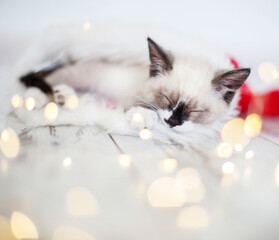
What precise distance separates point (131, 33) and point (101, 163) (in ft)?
2.51

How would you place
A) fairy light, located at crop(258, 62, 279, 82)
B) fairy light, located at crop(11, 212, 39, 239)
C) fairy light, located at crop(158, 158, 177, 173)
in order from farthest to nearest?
fairy light, located at crop(258, 62, 279, 82), fairy light, located at crop(158, 158, 177, 173), fairy light, located at crop(11, 212, 39, 239)

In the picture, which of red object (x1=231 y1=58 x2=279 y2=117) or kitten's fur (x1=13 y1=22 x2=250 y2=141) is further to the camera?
Result: red object (x1=231 y1=58 x2=279 y2=117)

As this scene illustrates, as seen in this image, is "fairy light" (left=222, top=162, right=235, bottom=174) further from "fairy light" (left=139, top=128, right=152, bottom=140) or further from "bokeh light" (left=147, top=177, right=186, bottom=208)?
"fairy light" (left=139, top=128, right=152, bottom=140)

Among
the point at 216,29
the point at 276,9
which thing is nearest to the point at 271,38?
the point at 276,9

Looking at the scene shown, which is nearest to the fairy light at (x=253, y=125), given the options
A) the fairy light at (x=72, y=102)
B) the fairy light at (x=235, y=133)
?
the fairy light at (x=235, y=133)

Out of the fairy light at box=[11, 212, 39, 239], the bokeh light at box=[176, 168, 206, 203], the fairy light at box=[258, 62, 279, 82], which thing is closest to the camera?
the fairy light at box=[11, 212, 39, 239]

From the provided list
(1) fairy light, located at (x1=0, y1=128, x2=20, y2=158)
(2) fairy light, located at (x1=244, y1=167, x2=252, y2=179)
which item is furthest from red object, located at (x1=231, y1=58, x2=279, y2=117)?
(1) fairy light, located at (x1=0, y1=128, x2=20, y2=158)

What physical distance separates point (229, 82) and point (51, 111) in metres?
0.72

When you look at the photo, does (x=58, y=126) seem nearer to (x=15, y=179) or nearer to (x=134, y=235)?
(x=15, y=179)

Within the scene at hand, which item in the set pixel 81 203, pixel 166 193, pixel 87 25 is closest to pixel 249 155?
pixel 166 193

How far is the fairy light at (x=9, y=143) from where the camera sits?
75cm

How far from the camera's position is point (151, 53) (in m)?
1.06

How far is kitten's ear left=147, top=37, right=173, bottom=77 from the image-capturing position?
1025mm

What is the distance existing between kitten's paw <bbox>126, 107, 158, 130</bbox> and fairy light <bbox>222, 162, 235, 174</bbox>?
12.7 inches
